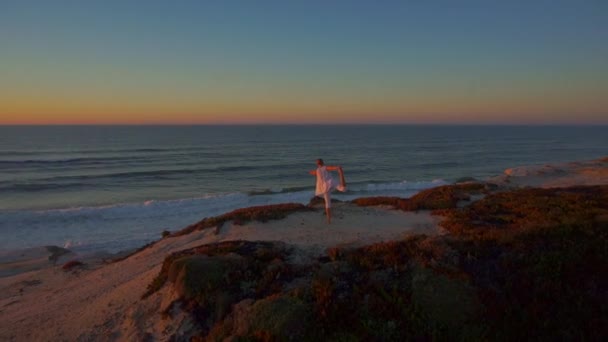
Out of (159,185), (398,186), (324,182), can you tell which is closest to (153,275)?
(324,182)

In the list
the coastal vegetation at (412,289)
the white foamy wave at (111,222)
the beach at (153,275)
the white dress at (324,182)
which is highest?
the white dress at (324,182)

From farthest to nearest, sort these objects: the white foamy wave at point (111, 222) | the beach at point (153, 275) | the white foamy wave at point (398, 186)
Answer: the white foamy wave at point (398, 186) < the white foamy wave at point (111, 222) < the beach at point (153, 275)

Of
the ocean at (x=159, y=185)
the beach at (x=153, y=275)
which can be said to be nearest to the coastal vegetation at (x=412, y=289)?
the beach at (x=153, y=275)

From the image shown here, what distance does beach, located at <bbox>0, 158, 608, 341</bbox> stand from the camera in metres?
6.64

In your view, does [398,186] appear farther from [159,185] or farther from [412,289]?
[412,289]

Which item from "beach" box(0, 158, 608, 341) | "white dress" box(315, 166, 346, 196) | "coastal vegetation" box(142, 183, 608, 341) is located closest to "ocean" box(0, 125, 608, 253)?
"beach" box(0, 158, 608, 341)

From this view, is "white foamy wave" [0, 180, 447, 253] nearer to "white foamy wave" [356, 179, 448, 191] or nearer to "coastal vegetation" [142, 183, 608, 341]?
"white foamy wave" [356, 179, 448, 191]

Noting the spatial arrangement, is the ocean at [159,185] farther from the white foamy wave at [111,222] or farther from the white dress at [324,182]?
the white dress at [324,182]

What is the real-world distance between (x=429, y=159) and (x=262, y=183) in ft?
96.5

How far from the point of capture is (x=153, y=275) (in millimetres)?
8781

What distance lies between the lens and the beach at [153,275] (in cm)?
664

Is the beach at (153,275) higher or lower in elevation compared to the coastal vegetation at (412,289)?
lower

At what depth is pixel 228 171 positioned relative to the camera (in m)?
43.4

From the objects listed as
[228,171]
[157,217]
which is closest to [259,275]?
[157,217]
